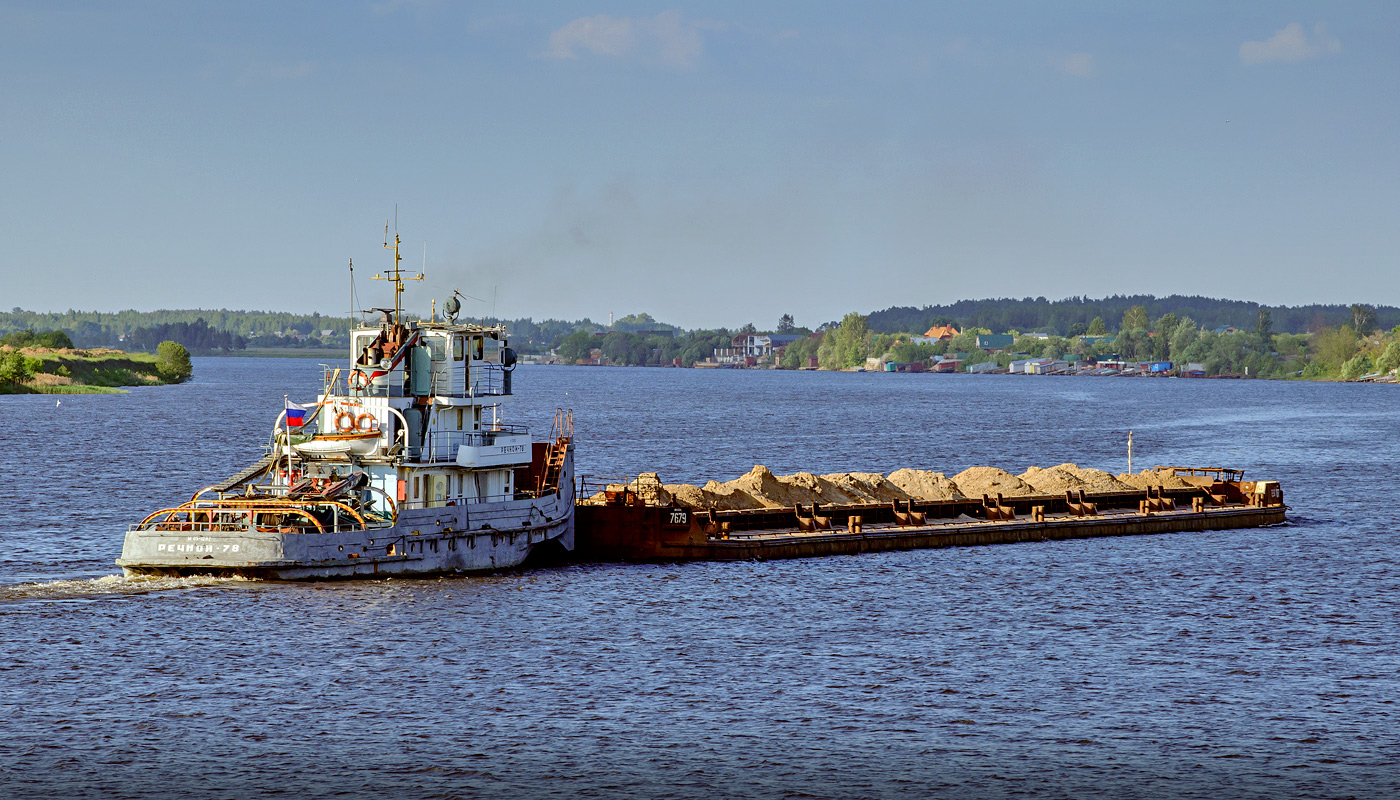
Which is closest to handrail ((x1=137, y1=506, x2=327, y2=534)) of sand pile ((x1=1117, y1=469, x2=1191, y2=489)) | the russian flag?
the russian flag

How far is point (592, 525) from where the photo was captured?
5147 centimetres

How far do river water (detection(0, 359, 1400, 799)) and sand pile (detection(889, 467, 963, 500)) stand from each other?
5.09 m

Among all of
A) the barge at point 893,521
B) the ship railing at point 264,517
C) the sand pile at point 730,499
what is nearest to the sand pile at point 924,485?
the barge at point 893,521

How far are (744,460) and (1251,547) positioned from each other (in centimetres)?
4413

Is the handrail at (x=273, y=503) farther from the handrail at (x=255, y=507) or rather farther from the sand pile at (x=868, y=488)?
the sand pile at (x=868, y=488)

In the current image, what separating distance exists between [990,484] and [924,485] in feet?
13.0

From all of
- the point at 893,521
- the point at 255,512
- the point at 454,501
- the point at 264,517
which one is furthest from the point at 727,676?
the point at 893,521

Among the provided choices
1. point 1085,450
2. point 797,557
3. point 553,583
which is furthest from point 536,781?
point 1085,450

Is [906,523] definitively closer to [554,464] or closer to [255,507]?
[554,464]

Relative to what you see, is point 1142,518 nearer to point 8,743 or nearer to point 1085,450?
point 8,743

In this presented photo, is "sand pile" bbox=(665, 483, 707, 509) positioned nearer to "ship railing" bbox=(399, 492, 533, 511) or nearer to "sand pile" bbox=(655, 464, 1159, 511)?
"sand pile" bbox=(655, 464, 1159, 511)

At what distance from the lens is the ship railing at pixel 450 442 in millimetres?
46375

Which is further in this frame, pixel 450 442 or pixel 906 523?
pixel 906 523

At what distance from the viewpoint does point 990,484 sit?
64.1 metres
